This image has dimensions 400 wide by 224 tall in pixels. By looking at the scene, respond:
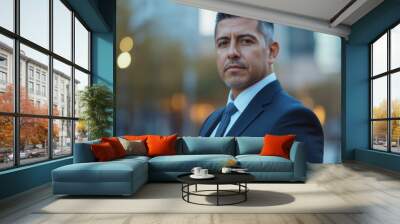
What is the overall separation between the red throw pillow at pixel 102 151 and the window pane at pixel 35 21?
1901mm

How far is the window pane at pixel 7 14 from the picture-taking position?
16.1 ft

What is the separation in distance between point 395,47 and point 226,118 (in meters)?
3.99

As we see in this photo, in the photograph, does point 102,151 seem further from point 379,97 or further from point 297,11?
point 379,97

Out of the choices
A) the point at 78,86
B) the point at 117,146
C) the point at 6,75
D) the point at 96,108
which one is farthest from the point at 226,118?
the point at 6,75

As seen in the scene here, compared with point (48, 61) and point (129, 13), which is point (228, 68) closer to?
point (129, 13)

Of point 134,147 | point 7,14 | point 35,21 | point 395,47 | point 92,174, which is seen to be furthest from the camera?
point 395,47

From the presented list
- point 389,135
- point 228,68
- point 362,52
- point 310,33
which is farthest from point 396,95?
point 228,68

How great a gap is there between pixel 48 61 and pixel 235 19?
422cm

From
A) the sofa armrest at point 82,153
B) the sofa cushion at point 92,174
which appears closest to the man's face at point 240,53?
the sofa armrest at point 82,153

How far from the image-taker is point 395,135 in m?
8.20

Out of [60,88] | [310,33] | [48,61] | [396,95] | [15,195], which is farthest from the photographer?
[310,33]

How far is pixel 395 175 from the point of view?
7137 mm

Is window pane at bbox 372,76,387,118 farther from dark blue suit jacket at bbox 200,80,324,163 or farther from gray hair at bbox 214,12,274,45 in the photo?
gray hair at bbox 214,12,274,45

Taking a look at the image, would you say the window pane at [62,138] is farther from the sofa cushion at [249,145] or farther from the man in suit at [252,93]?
the sofa cushion at [249,145]
